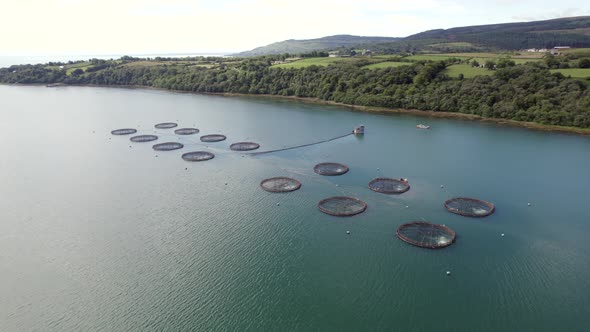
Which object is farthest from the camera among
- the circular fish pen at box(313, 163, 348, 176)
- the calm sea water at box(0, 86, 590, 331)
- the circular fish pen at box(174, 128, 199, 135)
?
the circular fish pen at box(174, 128, 199, 135)

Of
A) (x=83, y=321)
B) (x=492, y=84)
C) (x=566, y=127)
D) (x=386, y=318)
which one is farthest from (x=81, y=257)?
(x=492, y=84)

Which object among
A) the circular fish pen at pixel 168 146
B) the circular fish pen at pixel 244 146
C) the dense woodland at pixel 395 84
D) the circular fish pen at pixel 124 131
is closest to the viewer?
the circular fish pen at pixel 244 146

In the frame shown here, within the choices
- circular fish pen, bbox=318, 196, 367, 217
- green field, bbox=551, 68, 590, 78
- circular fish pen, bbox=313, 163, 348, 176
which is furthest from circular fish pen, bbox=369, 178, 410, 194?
green field, bbox=551, 68, 590, 78

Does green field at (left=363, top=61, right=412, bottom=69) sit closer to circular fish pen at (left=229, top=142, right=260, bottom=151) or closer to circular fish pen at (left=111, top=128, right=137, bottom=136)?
circular fish pen at (left=229, top=142, right=260, bottom=151)

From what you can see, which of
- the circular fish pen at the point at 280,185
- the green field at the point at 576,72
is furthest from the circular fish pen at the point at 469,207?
the green field at the point at 576,72

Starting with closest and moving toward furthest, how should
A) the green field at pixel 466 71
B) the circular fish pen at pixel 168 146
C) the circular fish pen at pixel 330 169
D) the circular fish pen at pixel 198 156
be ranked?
the circular fish pen at pixel 330 169, the circular fish pen at pixel 198 156, the circular fish pen at pixel 168 146, the green field at pixel 466 71

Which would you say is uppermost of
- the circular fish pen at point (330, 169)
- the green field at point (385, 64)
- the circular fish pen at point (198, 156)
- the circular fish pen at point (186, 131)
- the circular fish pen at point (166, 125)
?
the green field at point (385, 64)

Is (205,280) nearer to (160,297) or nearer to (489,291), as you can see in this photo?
(160,297)

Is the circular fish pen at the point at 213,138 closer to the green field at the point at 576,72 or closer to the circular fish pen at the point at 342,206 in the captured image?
the circular fish pen at the point at 342,206
